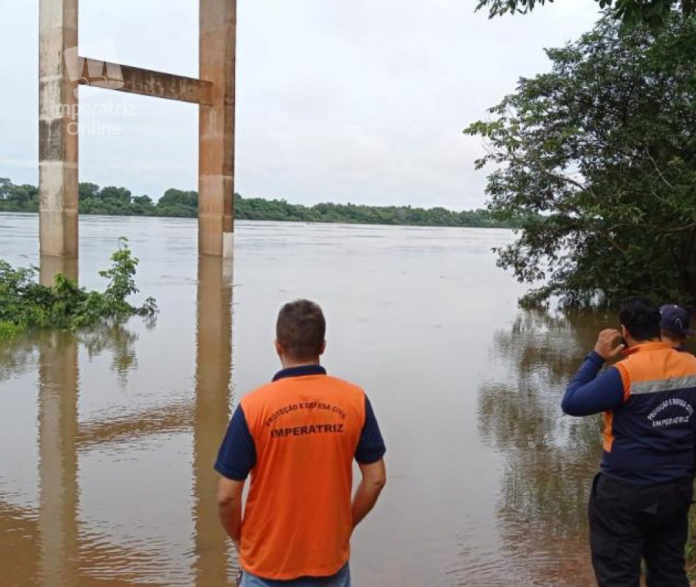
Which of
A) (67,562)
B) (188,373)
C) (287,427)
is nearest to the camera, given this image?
(287,427)

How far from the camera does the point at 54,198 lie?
24.7m

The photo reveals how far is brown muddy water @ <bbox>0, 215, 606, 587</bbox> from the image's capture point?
4562 mm

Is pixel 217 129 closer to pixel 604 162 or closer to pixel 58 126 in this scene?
pixel 58 126

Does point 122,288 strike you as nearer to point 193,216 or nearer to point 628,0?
point 628,0

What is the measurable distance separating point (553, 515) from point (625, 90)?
12.4 m

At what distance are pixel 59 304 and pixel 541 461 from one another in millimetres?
9337

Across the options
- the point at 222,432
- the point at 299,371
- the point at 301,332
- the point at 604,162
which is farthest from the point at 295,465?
the point at 604,162

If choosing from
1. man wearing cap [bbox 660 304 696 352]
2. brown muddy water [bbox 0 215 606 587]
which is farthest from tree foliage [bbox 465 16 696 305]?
man wearing cap [bbox 660 304 696 352]

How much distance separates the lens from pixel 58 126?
78.5 ft

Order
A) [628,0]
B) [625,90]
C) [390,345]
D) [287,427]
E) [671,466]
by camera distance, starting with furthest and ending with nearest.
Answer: [625,90] → [390,345] → [628,0] → [671,466] → [287,427]

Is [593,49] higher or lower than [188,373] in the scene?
higher

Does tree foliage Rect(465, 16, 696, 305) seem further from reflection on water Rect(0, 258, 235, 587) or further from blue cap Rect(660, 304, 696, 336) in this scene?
blue cap Rect(660, 304, 696, 336)

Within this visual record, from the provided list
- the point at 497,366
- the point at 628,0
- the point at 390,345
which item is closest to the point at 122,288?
the point at 390,345

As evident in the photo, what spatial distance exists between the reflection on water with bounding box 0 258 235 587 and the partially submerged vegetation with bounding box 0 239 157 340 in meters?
1.40
